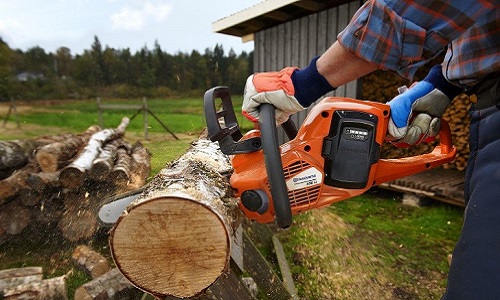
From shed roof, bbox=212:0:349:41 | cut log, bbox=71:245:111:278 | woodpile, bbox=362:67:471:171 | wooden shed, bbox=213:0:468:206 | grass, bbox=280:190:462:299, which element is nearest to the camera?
cut log, bbox=71:245:111:278

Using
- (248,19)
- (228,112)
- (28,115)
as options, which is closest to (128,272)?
(228,112)

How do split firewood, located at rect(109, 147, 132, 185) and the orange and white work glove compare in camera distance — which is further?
split firewood, located at rect(109, 147, 132, 185)

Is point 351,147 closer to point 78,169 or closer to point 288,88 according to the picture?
point 288,88

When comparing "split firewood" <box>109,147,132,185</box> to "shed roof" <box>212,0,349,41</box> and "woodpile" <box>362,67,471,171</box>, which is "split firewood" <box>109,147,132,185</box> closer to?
"shed roof" <box>212,0,349,41</box>

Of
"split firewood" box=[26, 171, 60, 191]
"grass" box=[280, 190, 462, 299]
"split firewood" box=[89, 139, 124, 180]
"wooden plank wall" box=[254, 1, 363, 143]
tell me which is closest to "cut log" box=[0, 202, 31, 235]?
"split firewood" box=[26, 171, 60, 191]

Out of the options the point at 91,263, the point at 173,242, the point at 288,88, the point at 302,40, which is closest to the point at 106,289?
the point at 91,263

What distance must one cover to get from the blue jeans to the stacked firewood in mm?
3235

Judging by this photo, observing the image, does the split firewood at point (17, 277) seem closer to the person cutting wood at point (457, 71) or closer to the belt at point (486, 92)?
the person cutting wood at point (457, 71)

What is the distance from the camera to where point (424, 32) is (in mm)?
1017

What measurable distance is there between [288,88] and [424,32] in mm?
494

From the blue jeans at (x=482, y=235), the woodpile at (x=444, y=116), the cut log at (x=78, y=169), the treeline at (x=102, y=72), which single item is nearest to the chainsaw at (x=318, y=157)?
the blue jeans at (x=482, y=235)

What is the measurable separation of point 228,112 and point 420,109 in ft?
3.11

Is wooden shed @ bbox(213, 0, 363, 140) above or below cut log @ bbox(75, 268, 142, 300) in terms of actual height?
above

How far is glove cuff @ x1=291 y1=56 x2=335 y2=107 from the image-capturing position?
133 cm
